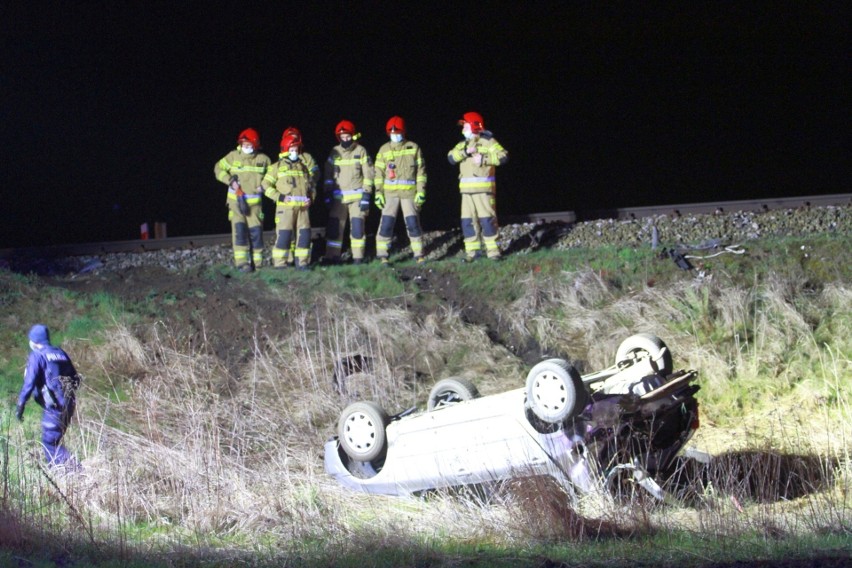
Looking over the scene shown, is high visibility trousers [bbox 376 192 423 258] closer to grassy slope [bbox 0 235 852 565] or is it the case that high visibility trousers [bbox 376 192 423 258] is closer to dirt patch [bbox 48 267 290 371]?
grassy slope [bbox 0 235 852 565]

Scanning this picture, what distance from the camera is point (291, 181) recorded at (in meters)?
14.5

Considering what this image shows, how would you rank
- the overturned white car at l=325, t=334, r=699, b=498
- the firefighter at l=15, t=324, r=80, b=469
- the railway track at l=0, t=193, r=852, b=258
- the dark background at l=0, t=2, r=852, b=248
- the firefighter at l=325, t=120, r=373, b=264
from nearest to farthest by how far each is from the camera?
1. the overturned white car at l=325, t=334, r=699, b=498
2. the firefighter at l=15, t=324, r=80, b=469
3. the firefighter at l=325, t=120, r=373, b=264
4. the railway track at l=0, t=193, r=852, b=258
5. the dark background at l=0, t=2, r=852, b=248

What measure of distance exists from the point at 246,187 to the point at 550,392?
845 cm

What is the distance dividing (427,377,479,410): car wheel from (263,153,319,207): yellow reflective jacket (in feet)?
19.4

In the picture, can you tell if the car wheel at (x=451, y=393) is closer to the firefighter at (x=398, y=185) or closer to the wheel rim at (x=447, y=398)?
the wheel rim at (x=447, y=398)

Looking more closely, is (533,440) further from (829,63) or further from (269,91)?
(829,63)

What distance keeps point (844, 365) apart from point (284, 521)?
6.33 metres

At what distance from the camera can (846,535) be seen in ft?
20.6

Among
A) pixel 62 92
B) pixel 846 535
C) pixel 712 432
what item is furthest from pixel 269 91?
pixel 846 535

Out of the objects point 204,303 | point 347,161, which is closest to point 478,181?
point 347,161

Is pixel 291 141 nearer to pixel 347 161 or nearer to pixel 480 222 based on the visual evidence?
pixel 347 161

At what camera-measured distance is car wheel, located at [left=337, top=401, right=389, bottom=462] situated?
8570 millimetres

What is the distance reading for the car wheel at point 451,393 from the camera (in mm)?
9125

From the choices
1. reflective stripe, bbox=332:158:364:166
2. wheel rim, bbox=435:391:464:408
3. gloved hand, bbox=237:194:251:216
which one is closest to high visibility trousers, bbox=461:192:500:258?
reflective stripe, bbox=332:158:364:166
